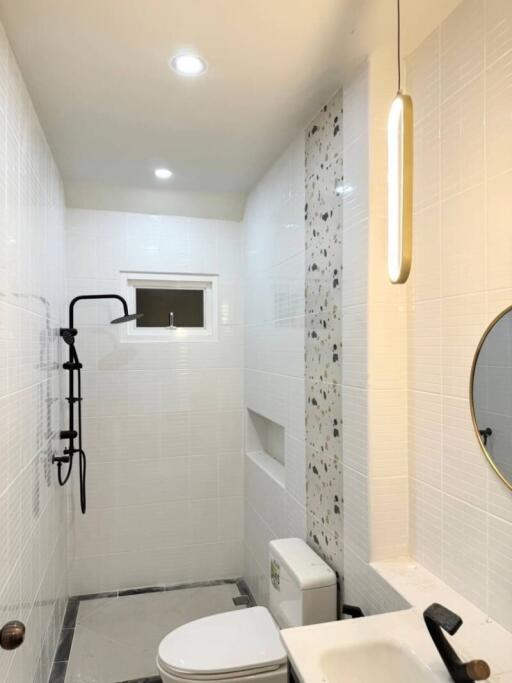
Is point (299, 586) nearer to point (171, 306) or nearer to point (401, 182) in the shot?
point (401, 182)

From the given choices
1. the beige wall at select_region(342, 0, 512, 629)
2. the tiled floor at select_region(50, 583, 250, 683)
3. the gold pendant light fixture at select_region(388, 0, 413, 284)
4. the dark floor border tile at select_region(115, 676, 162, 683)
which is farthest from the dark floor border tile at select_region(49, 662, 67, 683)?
the gold pendant light fixture at select_region(388, 0, 413, 284)

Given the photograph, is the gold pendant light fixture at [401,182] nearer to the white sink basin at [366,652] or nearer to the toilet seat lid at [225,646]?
the white sink basin at [366,652]

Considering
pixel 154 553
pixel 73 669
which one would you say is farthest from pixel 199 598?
pixel 73 669

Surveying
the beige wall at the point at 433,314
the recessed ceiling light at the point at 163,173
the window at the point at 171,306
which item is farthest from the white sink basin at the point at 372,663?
the recessed ceiling light at the point at 163,173

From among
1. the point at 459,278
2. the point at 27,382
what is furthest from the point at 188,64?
the point at 27,382

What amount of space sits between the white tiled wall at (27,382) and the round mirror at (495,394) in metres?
1.42

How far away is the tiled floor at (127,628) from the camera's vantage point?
7.59 feet

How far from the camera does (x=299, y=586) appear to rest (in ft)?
5.86

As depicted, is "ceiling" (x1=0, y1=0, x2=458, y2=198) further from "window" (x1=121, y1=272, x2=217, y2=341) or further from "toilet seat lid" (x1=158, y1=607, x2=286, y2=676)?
"toilet seat lid" (x1=158, y1=607, x2=286, y2=676)

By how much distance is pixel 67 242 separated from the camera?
9.59 ft

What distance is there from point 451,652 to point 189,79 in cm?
195

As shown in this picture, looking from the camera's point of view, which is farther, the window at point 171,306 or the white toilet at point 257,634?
the window at point 171,306

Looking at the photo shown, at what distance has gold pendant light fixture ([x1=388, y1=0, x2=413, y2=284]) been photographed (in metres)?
0.97

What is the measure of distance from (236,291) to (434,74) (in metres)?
1.97
